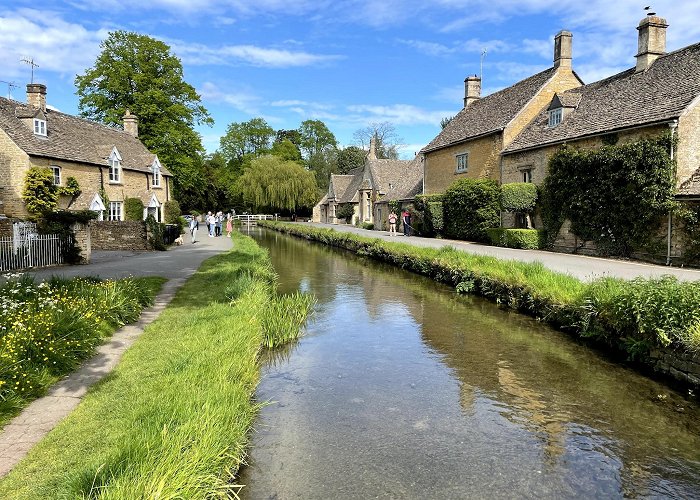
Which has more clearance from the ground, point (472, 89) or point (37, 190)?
point (472, 89)

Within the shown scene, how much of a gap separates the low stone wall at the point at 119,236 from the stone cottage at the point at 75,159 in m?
5.94

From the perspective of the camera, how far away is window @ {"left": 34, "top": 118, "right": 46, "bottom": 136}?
2908 cm

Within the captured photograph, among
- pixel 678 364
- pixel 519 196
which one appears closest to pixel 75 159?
pixel 519 196

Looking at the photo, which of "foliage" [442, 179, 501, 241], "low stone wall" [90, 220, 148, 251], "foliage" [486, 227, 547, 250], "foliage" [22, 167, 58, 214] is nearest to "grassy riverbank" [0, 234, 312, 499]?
"low stone wall" [90, 220, 148, 251]

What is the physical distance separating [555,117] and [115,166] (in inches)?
1179

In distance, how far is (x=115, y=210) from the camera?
113 ft

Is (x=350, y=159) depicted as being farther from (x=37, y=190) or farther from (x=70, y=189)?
(x=37, y=190)

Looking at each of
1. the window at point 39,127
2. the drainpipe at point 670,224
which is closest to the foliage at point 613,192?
the drainpipe at point 670,224

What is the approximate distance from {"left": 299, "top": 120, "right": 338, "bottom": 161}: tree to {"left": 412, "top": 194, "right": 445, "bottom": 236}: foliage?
64.4 m

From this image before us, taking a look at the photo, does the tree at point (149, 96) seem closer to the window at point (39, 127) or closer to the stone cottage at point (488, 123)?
the window at point (39, 127)

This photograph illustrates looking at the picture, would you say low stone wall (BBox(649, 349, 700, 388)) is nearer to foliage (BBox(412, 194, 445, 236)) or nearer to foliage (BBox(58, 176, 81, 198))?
foliage (BBox(412, 194, 445, 236))

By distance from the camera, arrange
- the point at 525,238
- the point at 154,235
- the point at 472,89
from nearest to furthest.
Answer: the point at 525,238 < the point at 154,235 < the point at 472,89

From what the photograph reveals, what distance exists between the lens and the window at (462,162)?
32750 millimetres

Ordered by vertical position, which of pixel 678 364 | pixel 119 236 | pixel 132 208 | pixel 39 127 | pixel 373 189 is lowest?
pixel 678 364
